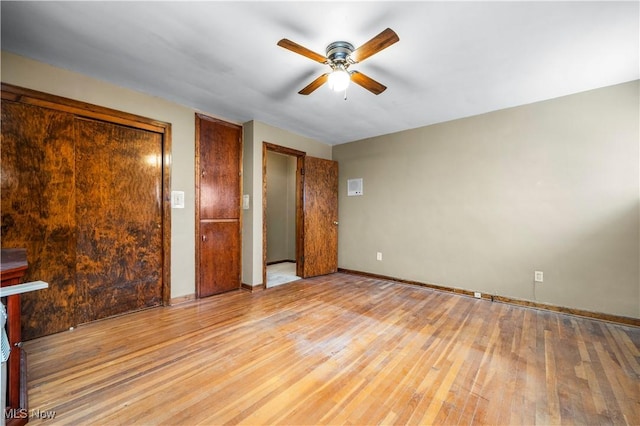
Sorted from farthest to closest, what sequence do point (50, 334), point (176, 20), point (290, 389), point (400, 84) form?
point (400, 84) < point (50, 334) < point (176, 20) < point (290, 389)

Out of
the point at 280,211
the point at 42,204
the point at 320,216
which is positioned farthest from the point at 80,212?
the point at 280,211

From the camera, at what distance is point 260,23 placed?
6.03 ft

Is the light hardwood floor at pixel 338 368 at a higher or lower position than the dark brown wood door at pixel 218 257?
lower

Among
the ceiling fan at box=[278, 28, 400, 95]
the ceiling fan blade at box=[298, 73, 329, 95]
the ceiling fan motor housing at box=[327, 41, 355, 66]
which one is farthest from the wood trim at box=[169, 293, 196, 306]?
the ceiling fan motor housing at box=[327, 41, 355, 66]

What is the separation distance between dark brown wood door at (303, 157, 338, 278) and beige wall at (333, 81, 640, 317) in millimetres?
735

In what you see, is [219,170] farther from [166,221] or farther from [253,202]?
[166,221]

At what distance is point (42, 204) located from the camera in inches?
91.0

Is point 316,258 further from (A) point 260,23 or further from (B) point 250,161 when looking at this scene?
(A) point 260,23

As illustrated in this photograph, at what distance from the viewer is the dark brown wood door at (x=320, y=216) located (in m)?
4.49

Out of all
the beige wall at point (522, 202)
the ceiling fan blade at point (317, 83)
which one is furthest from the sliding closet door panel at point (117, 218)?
the beige wall at point (522, 202)

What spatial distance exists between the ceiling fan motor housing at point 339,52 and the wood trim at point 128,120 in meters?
2.19

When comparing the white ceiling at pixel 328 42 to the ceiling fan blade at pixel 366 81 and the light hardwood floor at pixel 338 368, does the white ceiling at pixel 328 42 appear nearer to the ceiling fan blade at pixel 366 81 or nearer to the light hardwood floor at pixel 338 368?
the ceiling fan blade at pixel 366 81

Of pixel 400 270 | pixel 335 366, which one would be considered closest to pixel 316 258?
pixel 400 270

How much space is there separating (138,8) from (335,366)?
9.06 ft
